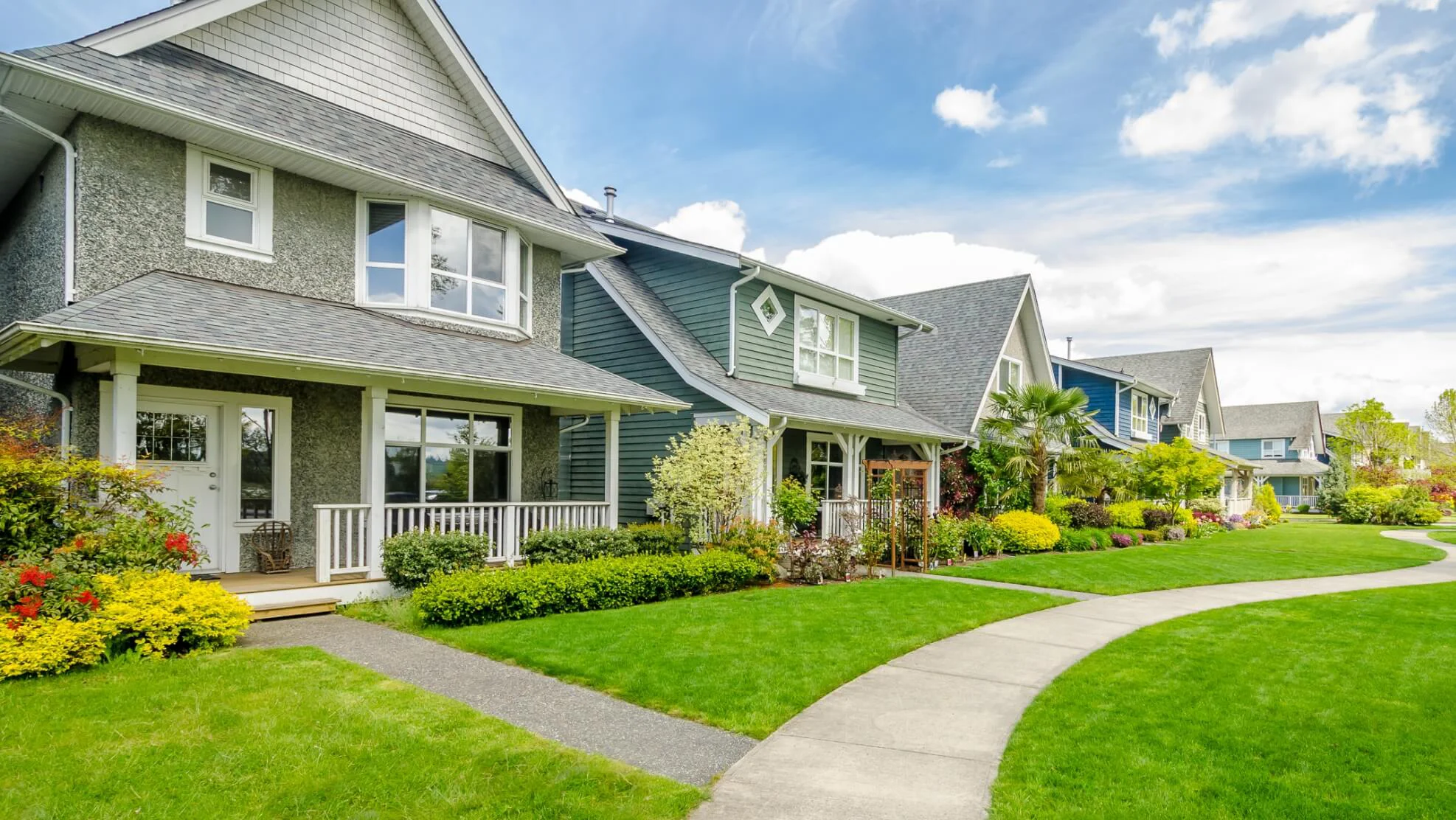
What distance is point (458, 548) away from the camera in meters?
10.9

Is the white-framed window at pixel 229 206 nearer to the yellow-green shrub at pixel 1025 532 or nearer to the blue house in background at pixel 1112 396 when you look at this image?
the yellow-green shrub at pixel 1025 532

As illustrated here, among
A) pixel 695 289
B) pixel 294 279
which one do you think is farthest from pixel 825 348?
pixel 294 279

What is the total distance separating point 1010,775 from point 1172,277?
2413 centimetres

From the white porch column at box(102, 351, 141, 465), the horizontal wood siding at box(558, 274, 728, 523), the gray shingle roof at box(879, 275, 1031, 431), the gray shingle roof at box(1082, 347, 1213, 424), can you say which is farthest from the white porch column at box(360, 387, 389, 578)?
the gray shingle roof at box(1082, 347, 1213, 424)

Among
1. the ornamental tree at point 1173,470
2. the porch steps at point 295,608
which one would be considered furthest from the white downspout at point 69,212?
the ornamental tree at point 1173,470

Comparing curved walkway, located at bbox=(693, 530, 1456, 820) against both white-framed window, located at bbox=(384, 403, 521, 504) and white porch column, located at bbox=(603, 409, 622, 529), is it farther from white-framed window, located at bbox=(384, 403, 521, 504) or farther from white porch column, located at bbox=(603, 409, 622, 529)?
white-framed window, located at bbox=(384, 403, 521, 504)

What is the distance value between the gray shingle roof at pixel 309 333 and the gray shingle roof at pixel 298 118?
2.19m

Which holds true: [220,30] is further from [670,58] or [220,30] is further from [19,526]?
[670,58]

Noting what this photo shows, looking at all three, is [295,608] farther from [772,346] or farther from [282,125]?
[772,346]

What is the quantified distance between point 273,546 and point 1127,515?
83.1 ft

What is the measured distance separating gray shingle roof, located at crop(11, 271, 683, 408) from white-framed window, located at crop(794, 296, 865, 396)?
5941 millimetres

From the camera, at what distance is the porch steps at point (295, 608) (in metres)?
9.48

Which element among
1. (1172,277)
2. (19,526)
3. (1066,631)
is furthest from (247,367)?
(1172,277)

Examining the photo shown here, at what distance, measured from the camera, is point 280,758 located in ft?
16.3
